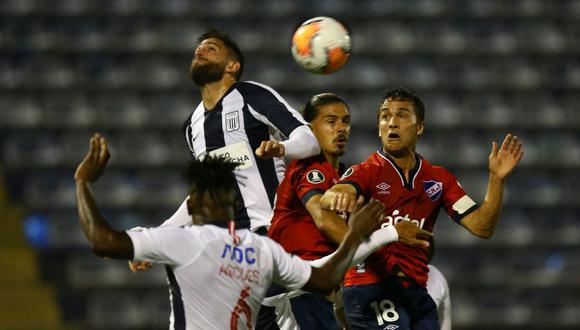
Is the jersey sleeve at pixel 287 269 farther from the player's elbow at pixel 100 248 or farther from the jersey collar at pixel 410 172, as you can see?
the jersey collar at pixel 410 172

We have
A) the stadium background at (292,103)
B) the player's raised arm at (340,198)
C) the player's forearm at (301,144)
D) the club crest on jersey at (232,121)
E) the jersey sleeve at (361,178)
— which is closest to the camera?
the player's raised arm at (340,198)

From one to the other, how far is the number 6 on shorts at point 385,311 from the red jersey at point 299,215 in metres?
0.34

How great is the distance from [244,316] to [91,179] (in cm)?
73

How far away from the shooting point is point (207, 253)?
11.6ft

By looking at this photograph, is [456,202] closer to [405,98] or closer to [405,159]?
[405,159]

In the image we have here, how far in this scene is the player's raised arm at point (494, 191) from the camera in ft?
15.9

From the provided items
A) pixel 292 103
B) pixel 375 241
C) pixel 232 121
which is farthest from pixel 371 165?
pixel 292 103

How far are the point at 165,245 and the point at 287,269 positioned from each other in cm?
48

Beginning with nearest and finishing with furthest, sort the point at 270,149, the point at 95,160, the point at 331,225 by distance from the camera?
1. the point at 95,160
2. the point at 270,149
3. the point at 331,225

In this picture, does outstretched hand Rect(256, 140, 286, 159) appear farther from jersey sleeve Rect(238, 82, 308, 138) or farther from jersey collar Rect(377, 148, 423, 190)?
jersey collar Rect(377, 148, 423, 190)

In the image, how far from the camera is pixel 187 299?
3.56 meters

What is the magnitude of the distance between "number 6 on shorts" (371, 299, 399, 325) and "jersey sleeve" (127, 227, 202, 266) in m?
1.46

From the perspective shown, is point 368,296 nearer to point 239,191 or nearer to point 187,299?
point 239,191

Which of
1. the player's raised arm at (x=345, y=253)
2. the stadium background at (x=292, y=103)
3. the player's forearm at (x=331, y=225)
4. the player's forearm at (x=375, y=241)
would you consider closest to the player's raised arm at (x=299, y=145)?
the player's forearm at (x=331, y=225)
